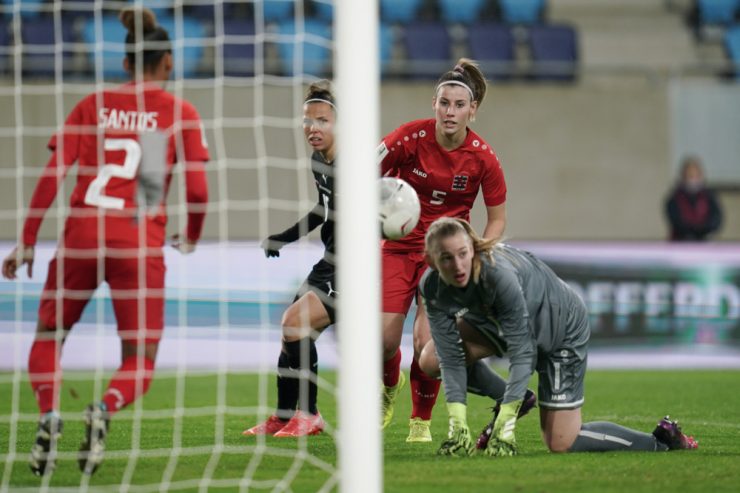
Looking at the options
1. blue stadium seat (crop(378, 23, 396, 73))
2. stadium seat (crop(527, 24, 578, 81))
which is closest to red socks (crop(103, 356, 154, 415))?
blue stadium seat (crop(378, 23, 396, 73))

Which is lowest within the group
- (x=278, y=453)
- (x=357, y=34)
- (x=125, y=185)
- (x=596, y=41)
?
(x=278, y=453)

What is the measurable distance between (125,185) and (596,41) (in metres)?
11.7

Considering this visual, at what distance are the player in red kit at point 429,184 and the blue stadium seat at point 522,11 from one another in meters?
9.43

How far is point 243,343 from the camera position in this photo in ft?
37.6

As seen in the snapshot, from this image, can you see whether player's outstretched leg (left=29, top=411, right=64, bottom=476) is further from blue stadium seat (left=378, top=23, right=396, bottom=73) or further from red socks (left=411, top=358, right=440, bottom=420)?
blue stadium seat (left=378, top=23, right=396, bottom=73)

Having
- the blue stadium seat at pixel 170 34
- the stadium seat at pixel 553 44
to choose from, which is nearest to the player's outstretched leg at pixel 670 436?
the blue stadium seat at pixel 170 34

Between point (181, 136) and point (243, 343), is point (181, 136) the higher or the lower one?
the higher one

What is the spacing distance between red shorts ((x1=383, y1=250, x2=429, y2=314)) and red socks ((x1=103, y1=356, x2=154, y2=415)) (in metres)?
1.73

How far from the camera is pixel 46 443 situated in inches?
198

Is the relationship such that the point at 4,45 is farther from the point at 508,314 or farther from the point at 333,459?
the point at 508,314

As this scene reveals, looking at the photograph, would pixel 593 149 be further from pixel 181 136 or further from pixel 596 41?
pixel 181 136

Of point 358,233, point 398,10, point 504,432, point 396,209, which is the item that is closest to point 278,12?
→ point 398,10

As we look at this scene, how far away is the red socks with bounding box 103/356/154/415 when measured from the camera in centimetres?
509

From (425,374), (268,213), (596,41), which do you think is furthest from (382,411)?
(596,41)
